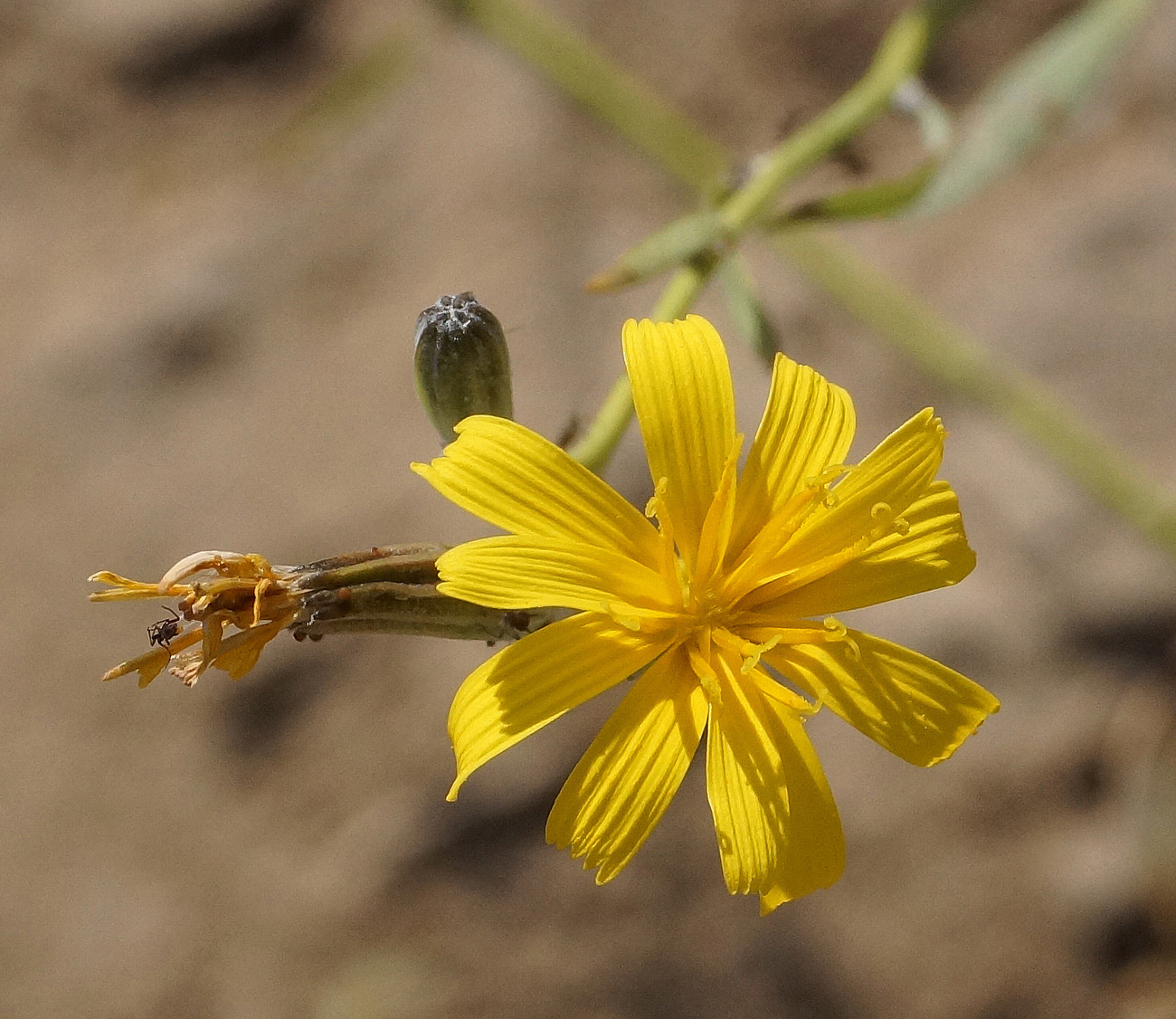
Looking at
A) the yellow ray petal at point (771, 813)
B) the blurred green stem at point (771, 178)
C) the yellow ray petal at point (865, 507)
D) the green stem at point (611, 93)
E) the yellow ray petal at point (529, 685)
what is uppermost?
the green stem at point (611, 93)

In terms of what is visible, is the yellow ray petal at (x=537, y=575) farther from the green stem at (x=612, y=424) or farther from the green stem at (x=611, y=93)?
the green stem at (x=611, y=93)

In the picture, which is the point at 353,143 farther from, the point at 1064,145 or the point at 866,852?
the point at 866,852

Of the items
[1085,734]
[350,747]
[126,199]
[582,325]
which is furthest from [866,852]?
[126,199]

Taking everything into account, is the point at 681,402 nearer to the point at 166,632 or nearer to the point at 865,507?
the point at 865,507

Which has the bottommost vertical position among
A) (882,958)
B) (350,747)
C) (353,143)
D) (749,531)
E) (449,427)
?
(882,958)

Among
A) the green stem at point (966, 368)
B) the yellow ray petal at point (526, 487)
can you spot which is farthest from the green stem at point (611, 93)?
the yellow ray petal at point (526, 487)

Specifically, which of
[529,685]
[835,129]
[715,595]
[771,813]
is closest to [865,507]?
[715,595]

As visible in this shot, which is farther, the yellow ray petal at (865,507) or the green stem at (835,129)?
the green stem at (835,129)
